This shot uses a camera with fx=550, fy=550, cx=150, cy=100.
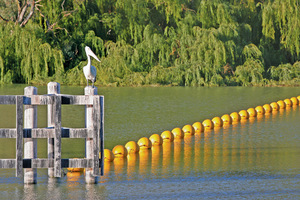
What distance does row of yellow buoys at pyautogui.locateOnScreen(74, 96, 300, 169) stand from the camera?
1183 centimetres

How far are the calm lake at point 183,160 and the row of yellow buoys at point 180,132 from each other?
0.76 ft

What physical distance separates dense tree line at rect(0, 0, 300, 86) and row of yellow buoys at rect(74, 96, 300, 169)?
11680 millimetres

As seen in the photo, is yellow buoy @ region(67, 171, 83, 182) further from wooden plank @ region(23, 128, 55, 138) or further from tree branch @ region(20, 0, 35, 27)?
tree branch @ region(20, 0, 35, 27)

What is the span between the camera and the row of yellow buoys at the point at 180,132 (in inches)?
466

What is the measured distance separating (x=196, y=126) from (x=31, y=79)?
61.7 ft

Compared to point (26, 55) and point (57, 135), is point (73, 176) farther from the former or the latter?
point (26, 55)

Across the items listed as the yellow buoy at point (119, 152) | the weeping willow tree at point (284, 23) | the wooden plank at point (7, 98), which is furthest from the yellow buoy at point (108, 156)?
the weeping willow tree at point (284, 23)

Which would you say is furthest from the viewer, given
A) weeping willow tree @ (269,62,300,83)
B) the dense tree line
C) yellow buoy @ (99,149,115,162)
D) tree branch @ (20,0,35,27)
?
weeping willow tree @ (269,62,300,83)

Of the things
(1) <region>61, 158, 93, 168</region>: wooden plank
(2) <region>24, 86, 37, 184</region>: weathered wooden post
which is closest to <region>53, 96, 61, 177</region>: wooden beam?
(1) <region>61, 158, 93, 168</region>: wooden plank

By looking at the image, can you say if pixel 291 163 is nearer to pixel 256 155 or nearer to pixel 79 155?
pixel 256 155

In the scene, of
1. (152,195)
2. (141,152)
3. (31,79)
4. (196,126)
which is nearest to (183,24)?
Result: (31,79)

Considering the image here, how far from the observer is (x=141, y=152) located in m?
12.5

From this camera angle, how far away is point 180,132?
14.5 m

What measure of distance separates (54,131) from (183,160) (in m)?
3.75
